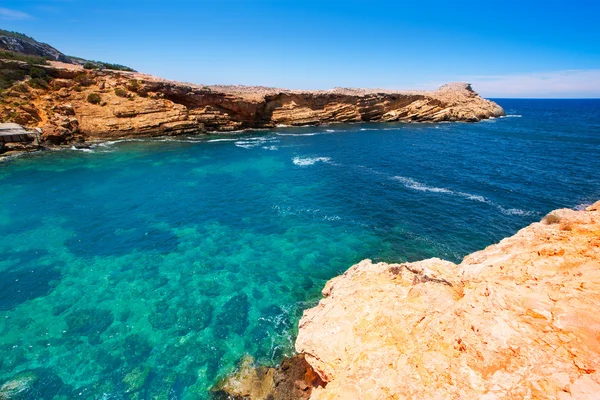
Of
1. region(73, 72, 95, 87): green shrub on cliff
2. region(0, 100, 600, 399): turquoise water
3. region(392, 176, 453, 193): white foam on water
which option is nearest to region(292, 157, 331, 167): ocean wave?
region(0, 100, 600, 399): turquoise water

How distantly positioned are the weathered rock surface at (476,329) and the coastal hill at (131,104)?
57524mm

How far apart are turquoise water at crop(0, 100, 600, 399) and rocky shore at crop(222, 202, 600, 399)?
4.86 meters

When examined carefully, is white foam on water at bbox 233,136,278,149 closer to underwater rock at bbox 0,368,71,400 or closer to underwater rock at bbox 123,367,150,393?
underwater rock at bbox 123,367,150,393

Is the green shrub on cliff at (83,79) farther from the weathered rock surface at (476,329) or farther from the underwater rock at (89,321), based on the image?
the weathered rock surface at (476,329)

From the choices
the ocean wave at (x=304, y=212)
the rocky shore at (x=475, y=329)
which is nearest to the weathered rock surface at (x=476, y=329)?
the rocky shore at (x=475, y=329)

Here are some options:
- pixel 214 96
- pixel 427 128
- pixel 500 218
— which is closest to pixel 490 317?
pixel 500 218

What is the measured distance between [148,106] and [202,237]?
44.4 meters

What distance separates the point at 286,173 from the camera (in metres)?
39.8

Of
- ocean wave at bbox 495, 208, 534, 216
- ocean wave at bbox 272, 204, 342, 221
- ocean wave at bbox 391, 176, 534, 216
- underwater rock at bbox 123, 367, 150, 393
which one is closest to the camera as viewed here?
underwater rock at bbox 123, 367, 150, 393

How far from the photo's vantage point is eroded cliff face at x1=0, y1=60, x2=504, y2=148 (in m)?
48.3

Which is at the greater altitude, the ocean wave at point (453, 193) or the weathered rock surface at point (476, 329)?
the weathered rock surface at point (476, 329)

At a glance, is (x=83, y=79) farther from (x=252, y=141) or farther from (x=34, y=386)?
(x=34, y=386)

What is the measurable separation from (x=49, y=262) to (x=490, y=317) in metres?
25.6

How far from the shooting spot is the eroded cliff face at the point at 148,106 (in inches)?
1902
